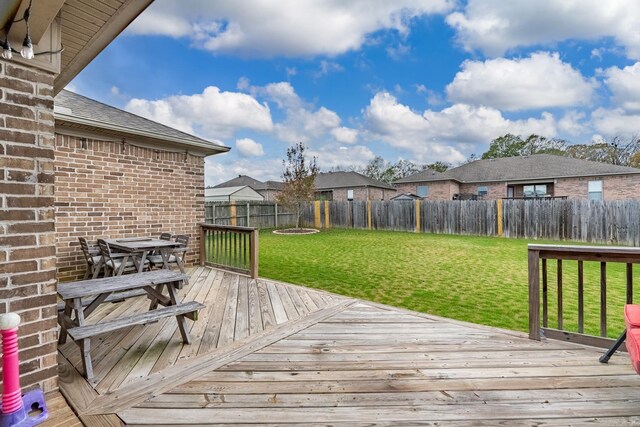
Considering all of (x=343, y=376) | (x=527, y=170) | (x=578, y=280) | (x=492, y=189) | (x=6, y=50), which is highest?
(x=527, y=170)

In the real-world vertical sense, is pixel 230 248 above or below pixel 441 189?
below

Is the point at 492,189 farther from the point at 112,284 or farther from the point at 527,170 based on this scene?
the point at 112,284

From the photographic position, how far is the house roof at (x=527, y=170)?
18.1m

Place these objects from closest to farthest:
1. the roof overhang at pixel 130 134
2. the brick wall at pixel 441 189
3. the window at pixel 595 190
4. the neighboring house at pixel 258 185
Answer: the roof overhang at pixel 130 134 < the window at pixel 595 190 < the brick wall at pixel 441 189 < the neighboring house at pixel 258 185

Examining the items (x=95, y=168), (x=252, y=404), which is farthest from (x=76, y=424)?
(x=95, y=168)

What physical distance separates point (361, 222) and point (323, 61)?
330 inches

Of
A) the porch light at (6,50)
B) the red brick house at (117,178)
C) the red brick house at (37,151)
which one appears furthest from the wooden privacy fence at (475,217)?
the porch light at (6,50)

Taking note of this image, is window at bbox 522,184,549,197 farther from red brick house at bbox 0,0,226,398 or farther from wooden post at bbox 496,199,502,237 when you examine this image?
red brick house at bbox 0,0,226,398

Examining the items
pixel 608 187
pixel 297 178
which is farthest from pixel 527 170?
pixel 297 178

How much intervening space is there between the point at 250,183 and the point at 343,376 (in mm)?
35348

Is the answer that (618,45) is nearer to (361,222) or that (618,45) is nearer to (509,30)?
(509,30)

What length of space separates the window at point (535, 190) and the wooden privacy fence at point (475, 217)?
28.4ft

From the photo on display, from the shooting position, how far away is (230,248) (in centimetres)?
614

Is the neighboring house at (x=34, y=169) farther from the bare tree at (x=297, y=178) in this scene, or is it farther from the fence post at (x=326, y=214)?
the fence post at (x=326, y=214)
